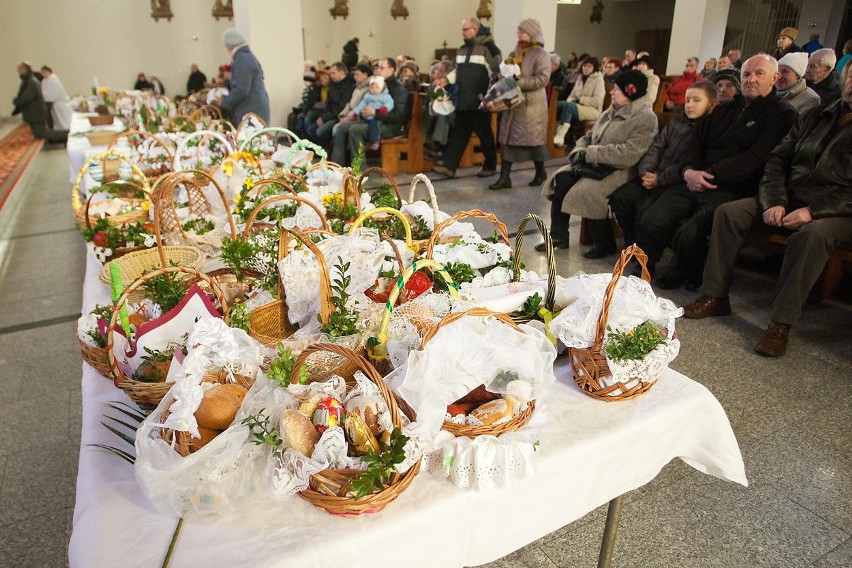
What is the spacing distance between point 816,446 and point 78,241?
4880 mm

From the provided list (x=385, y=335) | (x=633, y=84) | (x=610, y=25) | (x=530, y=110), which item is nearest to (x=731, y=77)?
(x=633, y=84)

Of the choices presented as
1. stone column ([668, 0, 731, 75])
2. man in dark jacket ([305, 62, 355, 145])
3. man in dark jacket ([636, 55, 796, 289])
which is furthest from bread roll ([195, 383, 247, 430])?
stone column ([668, 0, 731, 75])

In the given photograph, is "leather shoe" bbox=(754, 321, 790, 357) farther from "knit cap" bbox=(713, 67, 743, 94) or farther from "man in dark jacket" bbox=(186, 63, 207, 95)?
"man in dark jacket" bbox=(186, 63, 207, 95)

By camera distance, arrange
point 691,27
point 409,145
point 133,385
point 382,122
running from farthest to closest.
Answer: point 691,27
point 409,145
point 382,122
point 133,385

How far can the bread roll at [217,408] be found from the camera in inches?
42.1

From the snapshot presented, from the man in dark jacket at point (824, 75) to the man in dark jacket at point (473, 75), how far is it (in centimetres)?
275

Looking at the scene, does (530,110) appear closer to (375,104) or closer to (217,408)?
(375,104)

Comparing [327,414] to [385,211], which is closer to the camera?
[327,414]

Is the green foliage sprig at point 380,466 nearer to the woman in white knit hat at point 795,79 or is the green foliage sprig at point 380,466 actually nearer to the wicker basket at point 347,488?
the wicker basket at point 347,488

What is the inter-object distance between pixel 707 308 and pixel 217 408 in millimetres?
2638

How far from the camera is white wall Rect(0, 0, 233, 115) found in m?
12.6

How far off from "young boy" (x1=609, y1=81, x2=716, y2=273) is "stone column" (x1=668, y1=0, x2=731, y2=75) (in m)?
6.73

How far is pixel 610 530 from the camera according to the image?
4.53 feet

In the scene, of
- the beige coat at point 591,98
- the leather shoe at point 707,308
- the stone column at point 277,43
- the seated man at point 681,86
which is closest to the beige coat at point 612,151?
the leather shoe at point 707,308
